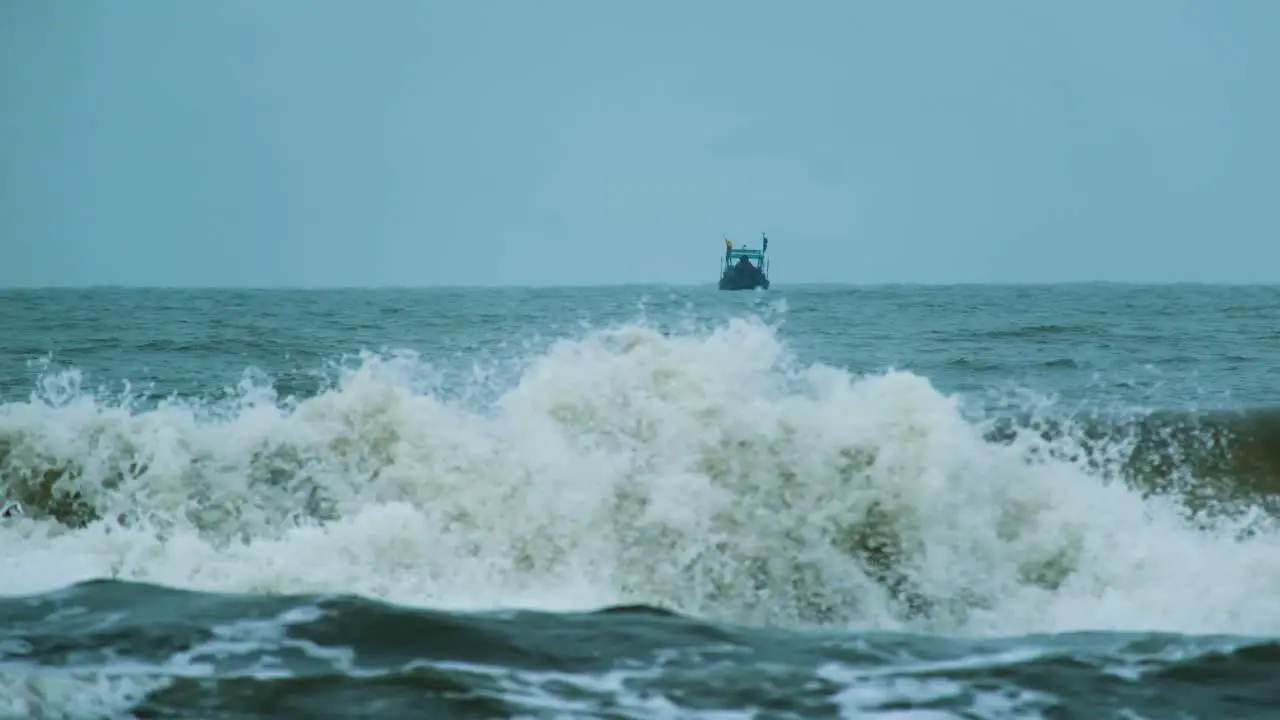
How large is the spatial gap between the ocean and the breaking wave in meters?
0.02

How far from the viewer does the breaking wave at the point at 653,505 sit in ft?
22.9

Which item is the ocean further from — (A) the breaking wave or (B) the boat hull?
(B) the boat hull

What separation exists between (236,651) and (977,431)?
5.03 m

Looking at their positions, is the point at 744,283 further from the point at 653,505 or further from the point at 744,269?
the point at 653,505

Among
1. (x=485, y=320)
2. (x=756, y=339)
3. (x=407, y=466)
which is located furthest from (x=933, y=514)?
(x=485, y=320)

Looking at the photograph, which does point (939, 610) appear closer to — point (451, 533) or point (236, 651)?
point (451, 533)

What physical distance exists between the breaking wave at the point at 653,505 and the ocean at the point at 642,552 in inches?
0.8

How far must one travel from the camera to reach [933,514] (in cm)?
766

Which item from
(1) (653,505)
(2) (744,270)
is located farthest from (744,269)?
(1) (653,505)

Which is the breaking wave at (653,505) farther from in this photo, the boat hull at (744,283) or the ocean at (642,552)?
the boat hull at (744,283)

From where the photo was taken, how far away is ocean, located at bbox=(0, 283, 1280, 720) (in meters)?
4.73

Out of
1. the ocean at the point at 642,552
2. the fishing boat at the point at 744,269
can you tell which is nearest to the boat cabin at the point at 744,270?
the fishing boat at the point at 744,269

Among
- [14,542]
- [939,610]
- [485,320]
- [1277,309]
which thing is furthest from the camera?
[1277,309]

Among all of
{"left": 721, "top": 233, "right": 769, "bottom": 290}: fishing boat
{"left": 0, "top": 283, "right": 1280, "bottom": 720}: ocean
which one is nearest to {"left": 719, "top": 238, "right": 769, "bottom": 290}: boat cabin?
{"left": 721, "top": 233, "right": 769, "bottom": 290}: fishing boat
